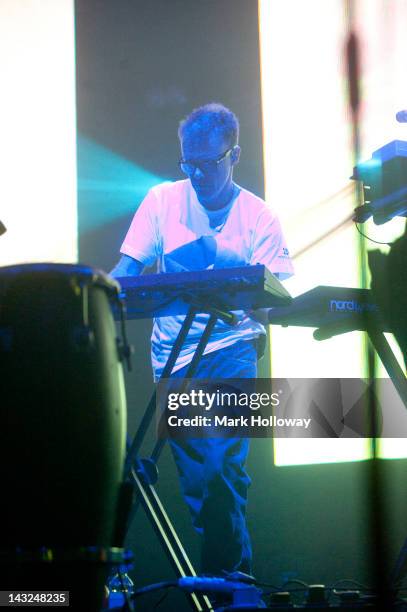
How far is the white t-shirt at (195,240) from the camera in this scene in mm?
2904

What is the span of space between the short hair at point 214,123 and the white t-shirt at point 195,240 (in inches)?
7.6

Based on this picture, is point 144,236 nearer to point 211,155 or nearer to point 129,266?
point 129,266

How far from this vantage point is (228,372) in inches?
110

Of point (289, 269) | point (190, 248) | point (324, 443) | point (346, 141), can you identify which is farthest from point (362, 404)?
point (346, 141)

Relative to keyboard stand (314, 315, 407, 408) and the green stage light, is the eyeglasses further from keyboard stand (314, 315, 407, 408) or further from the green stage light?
keyboard stand (314, 315, 407, 408)

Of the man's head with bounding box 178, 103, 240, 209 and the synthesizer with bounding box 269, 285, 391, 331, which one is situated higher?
the man's head with bounding box 178, 103, 240, 209

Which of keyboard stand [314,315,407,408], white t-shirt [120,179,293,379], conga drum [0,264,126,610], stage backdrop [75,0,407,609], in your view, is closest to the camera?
conga drum [0,264,126,610]

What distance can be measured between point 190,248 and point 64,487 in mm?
1561

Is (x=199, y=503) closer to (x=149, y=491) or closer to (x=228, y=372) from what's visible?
(x=228, y=372)

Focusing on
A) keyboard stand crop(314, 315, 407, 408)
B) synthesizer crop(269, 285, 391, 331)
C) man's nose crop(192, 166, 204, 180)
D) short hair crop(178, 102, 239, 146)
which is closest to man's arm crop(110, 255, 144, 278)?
man's nose crop(192, 166, 204, 180)

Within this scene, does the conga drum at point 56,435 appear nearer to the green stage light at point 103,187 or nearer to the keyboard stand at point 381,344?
the keyboard stand at point 381,344

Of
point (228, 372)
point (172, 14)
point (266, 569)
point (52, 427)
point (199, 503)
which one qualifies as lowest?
point (266, 569)

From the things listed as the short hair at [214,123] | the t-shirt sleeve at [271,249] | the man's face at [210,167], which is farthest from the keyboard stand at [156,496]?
the short hair at [214,123]

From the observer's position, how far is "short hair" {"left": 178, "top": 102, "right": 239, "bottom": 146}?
302 cm
